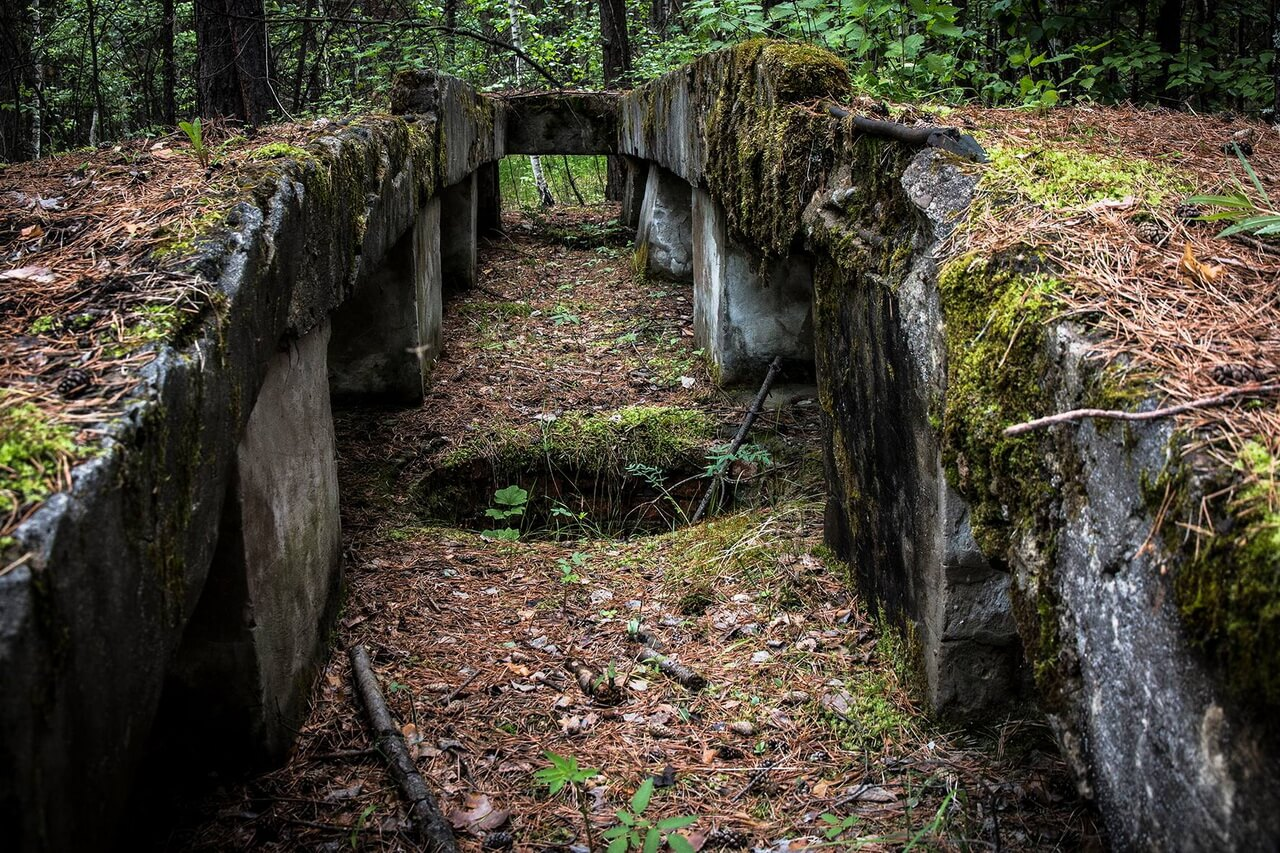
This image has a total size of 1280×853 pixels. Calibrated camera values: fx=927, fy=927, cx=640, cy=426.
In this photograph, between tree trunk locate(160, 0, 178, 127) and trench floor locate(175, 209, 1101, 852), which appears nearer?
trench floor locate(175, 209, 1101, 852)

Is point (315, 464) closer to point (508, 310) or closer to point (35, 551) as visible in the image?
point (35, 551)

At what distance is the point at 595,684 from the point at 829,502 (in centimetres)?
140

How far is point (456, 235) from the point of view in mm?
8320

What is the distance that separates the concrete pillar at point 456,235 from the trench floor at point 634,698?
283cm

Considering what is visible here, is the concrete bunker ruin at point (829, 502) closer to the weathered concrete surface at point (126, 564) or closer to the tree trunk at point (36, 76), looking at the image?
the weathered concrete surface at point (126, 564)

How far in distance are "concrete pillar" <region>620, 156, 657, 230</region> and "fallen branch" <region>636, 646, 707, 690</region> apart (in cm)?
691

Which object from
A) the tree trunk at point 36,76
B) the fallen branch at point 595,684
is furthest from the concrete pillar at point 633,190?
the fallen branch at point 595,684

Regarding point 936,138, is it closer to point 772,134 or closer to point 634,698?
point 772,134

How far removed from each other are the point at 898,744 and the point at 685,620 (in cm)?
110

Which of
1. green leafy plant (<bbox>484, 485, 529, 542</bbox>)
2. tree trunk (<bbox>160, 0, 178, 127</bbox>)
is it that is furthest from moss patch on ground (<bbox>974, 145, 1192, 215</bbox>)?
tree trunk (<bbox>160, 0, 178, 127</bbox>)

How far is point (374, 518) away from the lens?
187 inches

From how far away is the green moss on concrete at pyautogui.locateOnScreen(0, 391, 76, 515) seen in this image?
54.6 inches

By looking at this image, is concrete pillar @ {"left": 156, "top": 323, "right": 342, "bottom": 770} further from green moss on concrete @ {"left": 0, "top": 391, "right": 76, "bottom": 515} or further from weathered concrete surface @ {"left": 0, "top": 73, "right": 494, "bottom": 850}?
green moss on concrete @ {"left": 0, "top": 391, "right": 76, "bottom": 515}

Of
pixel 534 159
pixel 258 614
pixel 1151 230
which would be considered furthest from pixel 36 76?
pixel 1151 230
